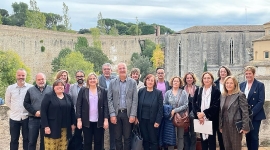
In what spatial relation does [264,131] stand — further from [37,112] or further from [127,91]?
[37,112]

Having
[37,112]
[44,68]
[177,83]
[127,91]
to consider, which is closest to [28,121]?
[37,112]

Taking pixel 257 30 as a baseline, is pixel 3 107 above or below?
below

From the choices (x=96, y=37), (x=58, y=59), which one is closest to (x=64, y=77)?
(x=58, y=59)

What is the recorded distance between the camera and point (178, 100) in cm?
602

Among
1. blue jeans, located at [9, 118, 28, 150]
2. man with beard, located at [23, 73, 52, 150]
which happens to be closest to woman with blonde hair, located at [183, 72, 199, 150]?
man with beard, located at [23, 73, 52, 150]

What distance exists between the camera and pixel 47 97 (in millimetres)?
5586

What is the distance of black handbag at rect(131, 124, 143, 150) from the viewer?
5828 mm

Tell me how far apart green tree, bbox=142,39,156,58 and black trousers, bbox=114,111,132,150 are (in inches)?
1994

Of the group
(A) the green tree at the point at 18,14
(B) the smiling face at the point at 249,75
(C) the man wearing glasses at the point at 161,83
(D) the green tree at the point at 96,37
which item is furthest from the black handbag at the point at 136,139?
(A) the green tree at the point at 18,14

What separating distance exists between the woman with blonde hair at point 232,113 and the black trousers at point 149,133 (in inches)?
42.6

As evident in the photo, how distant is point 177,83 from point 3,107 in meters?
3.11

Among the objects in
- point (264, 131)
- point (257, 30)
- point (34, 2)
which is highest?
point (34, 2)

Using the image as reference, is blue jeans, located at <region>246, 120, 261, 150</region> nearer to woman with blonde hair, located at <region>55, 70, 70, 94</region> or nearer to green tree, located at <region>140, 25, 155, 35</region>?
woman with blonde hair, located at <region>55, 70, 70, 94</region>

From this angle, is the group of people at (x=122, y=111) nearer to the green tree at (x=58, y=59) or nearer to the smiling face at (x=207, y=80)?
the smiling face at (x=207, y=80)
